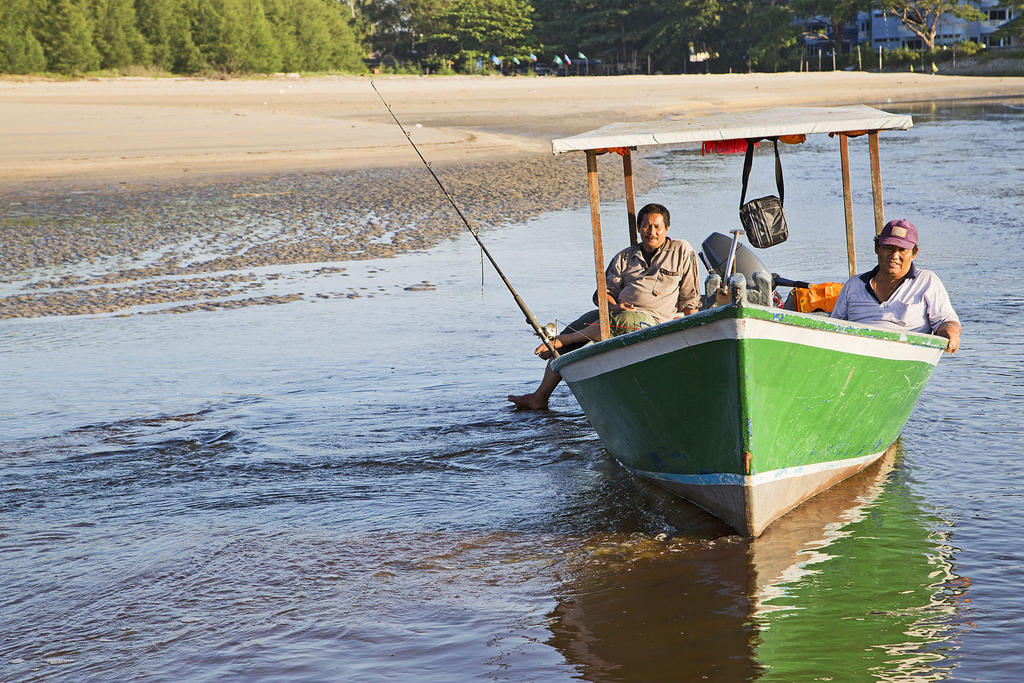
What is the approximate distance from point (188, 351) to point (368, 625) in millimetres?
5173

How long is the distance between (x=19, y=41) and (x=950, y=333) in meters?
45.8

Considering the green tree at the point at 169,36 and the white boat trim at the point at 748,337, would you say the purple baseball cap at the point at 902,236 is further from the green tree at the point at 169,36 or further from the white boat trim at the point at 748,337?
the green tree at the point at 169,36

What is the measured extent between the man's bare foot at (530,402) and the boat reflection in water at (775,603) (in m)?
2.04

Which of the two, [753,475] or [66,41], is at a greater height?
[66,41]

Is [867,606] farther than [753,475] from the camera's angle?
No

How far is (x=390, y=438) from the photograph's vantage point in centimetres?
674

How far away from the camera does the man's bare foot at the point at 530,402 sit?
7.19 metres

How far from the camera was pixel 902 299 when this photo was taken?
218 inches

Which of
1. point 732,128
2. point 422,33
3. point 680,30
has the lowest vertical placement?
point 732,128

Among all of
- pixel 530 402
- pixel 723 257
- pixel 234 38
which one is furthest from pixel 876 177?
pixel 234 38

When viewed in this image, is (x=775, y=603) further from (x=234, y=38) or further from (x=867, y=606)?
(x=234, y=38)

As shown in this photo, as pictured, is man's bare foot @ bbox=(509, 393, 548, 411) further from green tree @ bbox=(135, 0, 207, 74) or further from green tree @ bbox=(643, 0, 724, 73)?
green tree @ bbox=(643, 0, 724, 73)

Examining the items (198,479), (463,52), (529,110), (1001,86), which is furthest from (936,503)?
(463,52)

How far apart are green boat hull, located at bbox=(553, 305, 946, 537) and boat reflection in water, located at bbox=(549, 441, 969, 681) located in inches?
10.3
